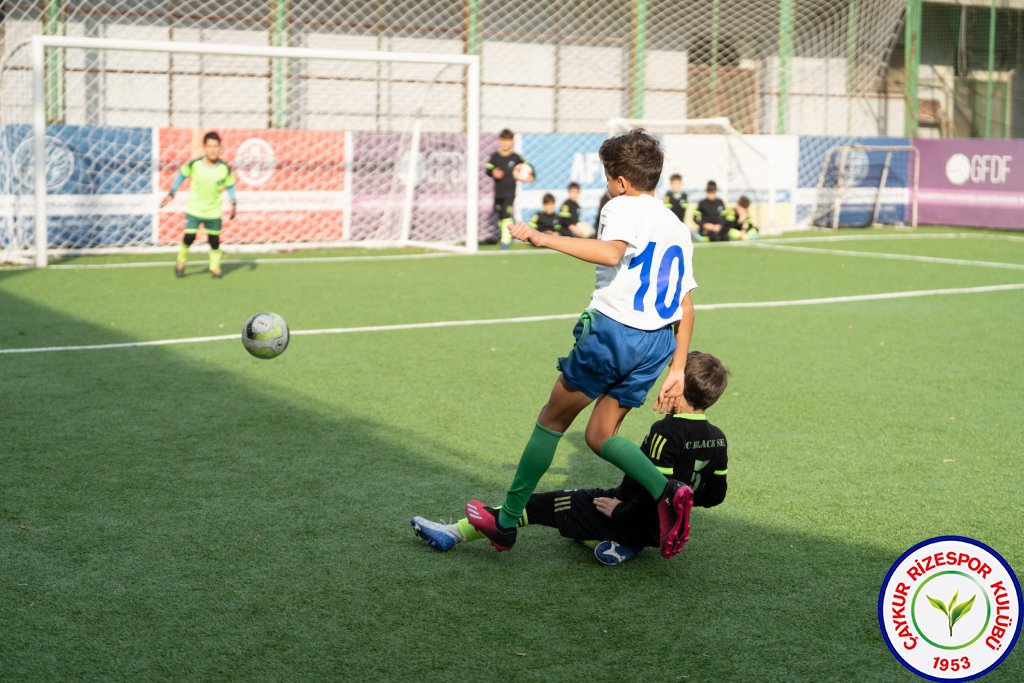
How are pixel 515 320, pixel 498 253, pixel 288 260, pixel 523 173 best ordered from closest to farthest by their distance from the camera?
pixel 515 320 < pixel 288 260 < pixel 523 173 < pixel 498 253

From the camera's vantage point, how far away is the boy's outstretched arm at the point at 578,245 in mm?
4078

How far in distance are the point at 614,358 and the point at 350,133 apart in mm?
15493

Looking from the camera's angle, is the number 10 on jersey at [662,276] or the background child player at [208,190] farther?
the background child player at [208,190]

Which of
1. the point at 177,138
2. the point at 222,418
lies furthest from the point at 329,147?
the point at 222,418

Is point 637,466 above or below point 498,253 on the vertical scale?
below

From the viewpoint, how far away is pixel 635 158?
4.42 metres

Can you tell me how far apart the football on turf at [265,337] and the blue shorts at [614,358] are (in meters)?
3.57

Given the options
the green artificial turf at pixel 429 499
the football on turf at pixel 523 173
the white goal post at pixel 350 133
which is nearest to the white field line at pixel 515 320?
the green artificial turf at pixel 429 499

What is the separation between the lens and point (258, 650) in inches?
147

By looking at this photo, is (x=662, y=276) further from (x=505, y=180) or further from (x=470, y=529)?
(x=505, y=180)

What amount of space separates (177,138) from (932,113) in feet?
75.9

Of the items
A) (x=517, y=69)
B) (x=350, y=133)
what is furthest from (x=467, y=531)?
(x=517, y=69)

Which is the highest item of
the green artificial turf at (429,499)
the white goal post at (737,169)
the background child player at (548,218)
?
the white goal post at (737,169)

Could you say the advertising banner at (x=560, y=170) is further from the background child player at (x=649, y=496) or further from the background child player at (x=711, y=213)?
the background child player at (x=649, y=496)
